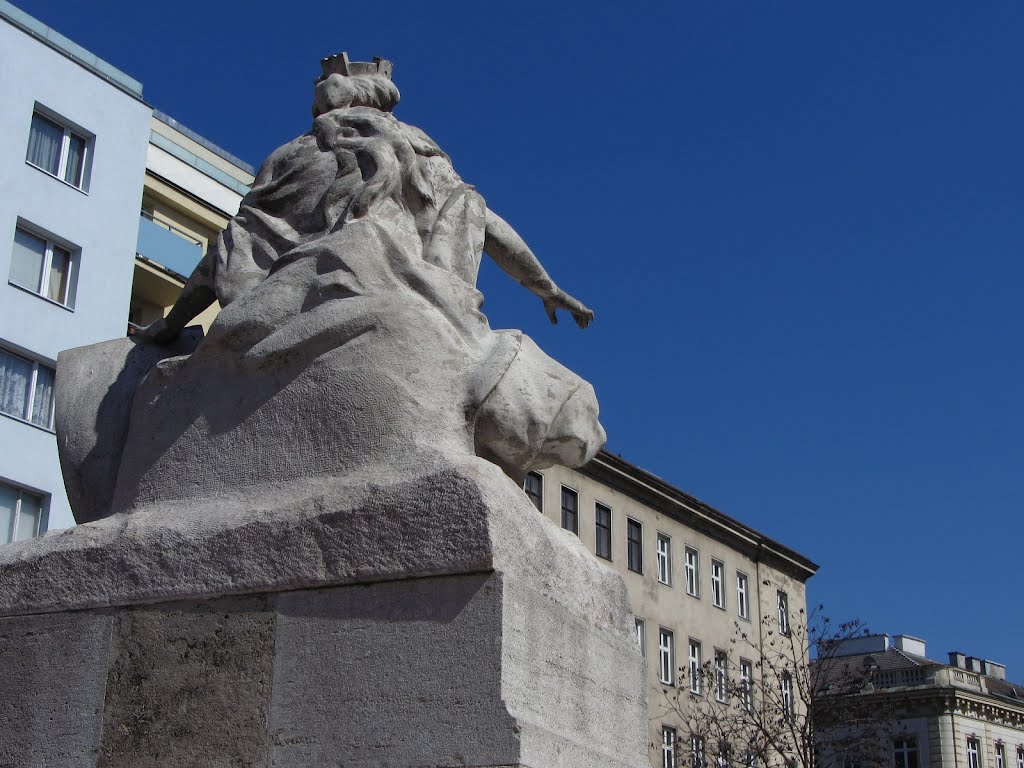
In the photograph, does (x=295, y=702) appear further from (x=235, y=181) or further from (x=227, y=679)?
(x=235, y=181)

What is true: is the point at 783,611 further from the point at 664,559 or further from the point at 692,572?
the point at 664,559

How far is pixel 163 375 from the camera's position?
16.3 ft

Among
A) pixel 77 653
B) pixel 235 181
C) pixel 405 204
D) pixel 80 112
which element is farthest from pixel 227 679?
pixel 235 181

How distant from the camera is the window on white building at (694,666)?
41094 mm

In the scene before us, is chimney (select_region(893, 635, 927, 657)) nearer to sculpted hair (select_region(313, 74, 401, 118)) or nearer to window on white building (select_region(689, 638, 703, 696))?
window on white building (select_region(689, 638, 703, 696))

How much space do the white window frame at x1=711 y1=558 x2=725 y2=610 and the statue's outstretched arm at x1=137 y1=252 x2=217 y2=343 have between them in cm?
4025

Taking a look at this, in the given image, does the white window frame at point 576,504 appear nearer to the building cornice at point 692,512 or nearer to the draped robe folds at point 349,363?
the building cornice at point 692,512

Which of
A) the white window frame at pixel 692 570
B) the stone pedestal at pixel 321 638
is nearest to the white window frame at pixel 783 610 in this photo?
the white window frame at pixel 692 570

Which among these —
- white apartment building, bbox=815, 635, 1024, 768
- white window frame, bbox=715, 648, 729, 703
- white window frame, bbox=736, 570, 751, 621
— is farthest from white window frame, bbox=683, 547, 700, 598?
white apartment building, bbox=815, 635, 1024, 768

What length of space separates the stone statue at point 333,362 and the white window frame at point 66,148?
833 inches

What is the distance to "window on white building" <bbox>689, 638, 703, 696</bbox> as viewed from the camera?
41.1m

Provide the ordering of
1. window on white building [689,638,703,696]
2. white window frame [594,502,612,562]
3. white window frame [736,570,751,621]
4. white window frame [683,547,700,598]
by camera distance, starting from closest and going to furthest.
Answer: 1. white window frame [594,502,612,562]
2. window on white building [689,638,703,696]
3. white window frame [683,547,700,598]
4. white window frame [736,570,751,621]

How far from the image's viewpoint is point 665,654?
1614 inches

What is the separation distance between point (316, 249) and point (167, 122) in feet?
89.1
